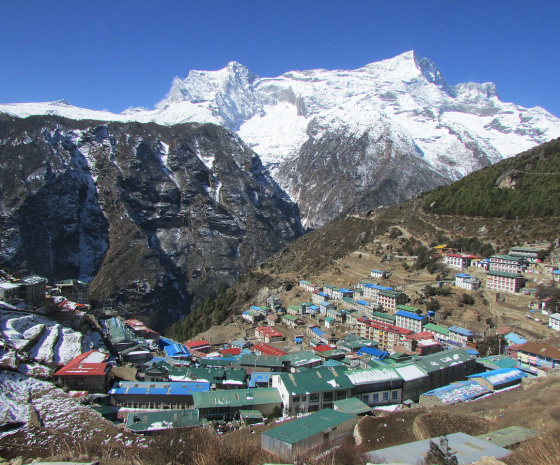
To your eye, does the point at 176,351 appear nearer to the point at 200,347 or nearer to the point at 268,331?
the point at 200,347

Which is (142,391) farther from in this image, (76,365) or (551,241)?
(551,241)

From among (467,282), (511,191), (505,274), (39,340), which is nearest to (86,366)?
(39,340)

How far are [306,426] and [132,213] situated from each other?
396ft

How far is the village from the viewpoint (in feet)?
61.2

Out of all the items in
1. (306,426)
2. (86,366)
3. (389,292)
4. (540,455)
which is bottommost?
(86,366)

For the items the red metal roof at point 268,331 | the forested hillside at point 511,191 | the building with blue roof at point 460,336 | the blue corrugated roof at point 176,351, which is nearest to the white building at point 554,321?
the building with blue roof at point 460,336

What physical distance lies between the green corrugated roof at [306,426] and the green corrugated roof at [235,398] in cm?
629

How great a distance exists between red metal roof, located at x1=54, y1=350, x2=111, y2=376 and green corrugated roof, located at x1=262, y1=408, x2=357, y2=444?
47.9 ft

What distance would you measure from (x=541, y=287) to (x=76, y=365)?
131 ft

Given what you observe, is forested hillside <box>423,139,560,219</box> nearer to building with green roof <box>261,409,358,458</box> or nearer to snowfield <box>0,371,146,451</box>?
building with green roof <box>261,409,358,458</box>

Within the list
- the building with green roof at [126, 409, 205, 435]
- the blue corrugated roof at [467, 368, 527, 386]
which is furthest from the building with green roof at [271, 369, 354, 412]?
the blue corrugated roof at [467, 368, 527, 386]

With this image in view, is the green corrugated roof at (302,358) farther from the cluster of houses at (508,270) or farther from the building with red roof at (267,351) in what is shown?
the cluster of houses at (508,270)

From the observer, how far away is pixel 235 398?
2097cm

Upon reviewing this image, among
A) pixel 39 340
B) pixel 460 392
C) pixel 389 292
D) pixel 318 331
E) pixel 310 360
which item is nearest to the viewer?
pixel 460 392
